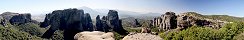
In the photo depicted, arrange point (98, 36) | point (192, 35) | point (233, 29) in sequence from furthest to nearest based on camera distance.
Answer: point (233, 29) < point (192, 35) < point (98, 36)

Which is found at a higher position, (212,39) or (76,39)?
(76,39)

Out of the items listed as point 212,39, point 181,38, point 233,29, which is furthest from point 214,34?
point 233,29

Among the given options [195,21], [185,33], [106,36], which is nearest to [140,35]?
[106,36]

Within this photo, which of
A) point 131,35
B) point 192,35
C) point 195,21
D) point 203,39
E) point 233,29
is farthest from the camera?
point 195,21

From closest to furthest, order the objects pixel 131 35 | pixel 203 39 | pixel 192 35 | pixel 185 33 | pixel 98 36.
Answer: pixel 98 36, pixel 131 35, pixel 203 39, pixel 192 35, pixel 185 33

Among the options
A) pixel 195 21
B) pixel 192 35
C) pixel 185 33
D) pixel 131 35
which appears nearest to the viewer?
pixel 131 35

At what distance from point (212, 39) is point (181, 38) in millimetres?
5874

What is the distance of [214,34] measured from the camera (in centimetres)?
5547

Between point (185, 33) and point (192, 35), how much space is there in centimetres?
399

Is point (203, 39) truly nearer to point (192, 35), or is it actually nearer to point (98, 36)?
point (192, 35)

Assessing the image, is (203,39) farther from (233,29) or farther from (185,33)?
(233,29)

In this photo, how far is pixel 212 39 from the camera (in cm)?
5428

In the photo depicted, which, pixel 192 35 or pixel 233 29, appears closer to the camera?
pixel 192 35

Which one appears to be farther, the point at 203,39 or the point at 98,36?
the point at 203,39
